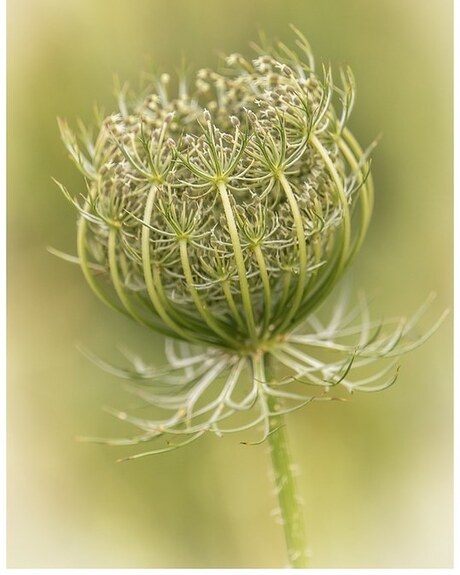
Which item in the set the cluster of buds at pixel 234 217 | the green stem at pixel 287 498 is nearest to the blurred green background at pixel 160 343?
the green stem at pixel 287 498

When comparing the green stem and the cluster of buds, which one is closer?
the cluster of buds

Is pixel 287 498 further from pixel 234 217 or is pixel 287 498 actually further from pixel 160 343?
pixel 160 343

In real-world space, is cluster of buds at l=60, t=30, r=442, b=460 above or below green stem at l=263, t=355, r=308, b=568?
above

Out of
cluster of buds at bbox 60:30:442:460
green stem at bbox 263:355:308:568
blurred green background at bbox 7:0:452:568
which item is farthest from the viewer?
blurred green background at bbox 7:0:452:568

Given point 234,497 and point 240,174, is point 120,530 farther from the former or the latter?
point 240,174

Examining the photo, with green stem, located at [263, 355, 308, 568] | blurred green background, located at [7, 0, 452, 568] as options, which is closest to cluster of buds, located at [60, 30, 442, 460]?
green stem, located at [263, 355, 308, 568]

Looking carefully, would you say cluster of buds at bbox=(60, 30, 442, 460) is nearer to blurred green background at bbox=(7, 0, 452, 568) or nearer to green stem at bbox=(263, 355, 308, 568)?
green stem at bbox=(263, 355, 308, 568)
